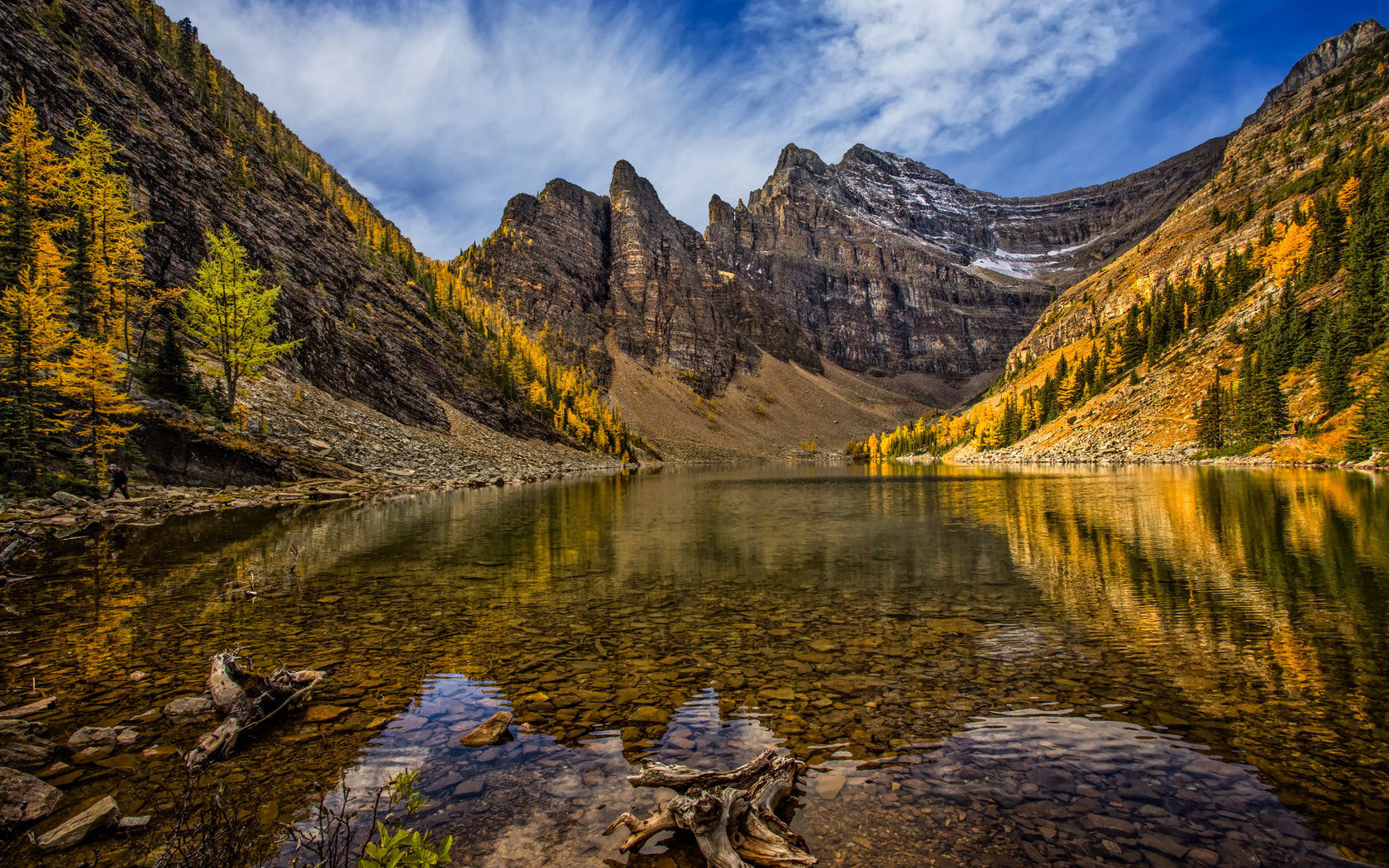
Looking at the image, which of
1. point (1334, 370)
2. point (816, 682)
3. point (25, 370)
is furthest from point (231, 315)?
point (1334, 370)

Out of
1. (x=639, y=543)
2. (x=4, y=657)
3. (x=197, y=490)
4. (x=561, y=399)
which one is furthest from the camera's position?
(x=561, y=399)

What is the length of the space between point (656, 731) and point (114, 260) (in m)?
44.8

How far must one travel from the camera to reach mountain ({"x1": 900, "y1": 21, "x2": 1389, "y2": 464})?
5666 cm

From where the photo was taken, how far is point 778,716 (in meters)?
7.61

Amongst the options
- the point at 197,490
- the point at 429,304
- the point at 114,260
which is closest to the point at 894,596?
the point at 197,490

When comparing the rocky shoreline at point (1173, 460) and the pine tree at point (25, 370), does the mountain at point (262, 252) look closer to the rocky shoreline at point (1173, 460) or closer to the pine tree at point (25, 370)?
the pine tree at point (25, 370)

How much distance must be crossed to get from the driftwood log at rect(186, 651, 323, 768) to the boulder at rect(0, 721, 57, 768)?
1367 millimetres

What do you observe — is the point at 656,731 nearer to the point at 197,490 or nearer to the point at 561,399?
the point at 197,490

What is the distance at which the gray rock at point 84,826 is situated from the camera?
15.2ft

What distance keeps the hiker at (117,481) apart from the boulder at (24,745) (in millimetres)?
28687

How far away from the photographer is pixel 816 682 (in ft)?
28.5

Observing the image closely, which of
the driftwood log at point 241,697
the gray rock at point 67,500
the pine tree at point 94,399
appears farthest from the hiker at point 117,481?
the driftwood log at point 241,697

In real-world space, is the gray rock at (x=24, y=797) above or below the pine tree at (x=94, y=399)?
below

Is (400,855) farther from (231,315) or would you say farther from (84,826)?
(231,315)
